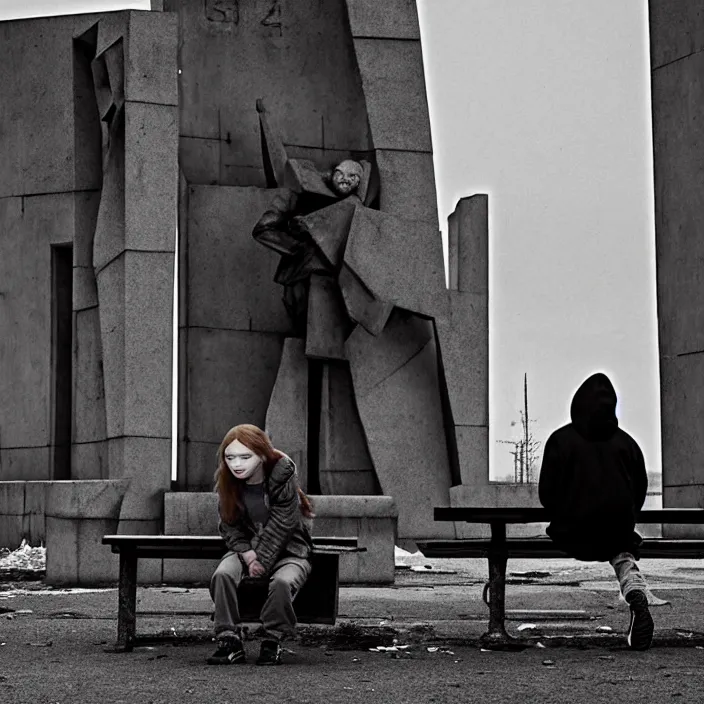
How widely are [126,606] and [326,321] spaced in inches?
256

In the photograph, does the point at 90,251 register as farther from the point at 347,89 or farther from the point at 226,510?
the point at 226,510

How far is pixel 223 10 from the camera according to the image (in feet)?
46.8

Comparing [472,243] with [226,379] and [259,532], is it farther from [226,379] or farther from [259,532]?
[259,532]

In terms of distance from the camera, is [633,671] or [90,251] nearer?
[633,671]

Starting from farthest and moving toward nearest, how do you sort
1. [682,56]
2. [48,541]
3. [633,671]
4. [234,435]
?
[682,56] → [48,541] → [234,435] → [633,671]

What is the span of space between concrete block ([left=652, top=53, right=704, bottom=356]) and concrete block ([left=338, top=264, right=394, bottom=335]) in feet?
11.5

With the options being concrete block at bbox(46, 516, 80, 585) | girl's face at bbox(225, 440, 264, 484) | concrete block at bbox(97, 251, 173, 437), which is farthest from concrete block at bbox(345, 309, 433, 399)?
girl's face at bbox(225, 440, 264, 484)

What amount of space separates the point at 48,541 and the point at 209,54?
504 centimetres

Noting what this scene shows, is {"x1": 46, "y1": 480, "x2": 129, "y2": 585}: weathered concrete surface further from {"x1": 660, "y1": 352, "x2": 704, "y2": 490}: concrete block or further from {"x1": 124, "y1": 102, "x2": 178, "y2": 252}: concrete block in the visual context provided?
{"x1": 660, "y1": 352, "x2": 704, "y2": 490}: concrete block

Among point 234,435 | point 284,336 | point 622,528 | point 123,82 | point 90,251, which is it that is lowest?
point 622,528

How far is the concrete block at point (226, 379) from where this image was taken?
1371cm

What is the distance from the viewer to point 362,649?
6969 mm

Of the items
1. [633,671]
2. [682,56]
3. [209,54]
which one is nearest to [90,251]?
[209,54]

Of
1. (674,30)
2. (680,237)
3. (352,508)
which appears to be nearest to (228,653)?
(352,508)
